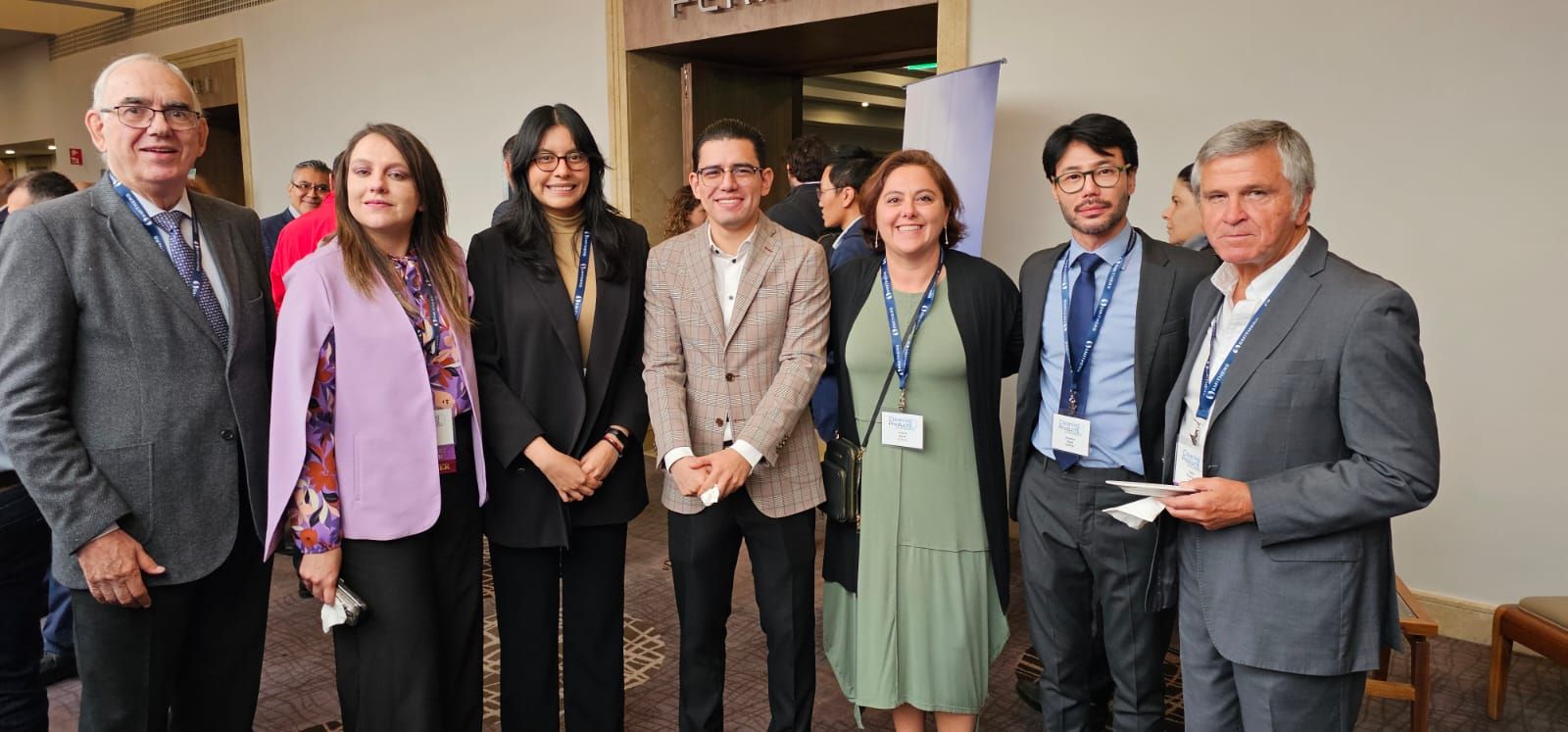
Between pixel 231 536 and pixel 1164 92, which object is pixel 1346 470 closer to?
pixel 231 536

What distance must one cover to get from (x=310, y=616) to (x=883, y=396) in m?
2.88

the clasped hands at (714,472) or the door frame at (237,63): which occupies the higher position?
the door frame at (237,63)

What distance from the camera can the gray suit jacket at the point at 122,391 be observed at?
178 centimetres

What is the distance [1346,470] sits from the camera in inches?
63.4

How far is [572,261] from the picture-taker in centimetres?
245

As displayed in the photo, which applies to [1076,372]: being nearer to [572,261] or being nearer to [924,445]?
[924,445]

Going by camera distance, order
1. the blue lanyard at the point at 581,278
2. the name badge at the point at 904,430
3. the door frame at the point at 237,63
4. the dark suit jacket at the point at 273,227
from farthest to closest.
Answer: the door frame at the point at 237,63
the dark suit jacket at the point at 273,227
the blue lanyard at the point at 581,278
the name badge at the point at 904,430

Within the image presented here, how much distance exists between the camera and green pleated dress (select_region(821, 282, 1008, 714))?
2322 millimetres

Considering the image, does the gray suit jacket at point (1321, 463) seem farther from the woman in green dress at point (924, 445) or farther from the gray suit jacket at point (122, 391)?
the gray suit jacket at point (122, 391)

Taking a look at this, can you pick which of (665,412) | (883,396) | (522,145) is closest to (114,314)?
(522,145)

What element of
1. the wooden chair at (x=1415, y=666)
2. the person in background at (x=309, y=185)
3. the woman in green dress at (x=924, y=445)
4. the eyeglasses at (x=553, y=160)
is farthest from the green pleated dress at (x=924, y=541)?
the person in background at (x=309, y=185)

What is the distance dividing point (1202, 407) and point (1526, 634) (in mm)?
1989

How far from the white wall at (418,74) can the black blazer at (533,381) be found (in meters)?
4.17

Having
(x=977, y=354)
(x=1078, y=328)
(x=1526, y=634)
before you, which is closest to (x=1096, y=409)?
(x=1078, y=328)
